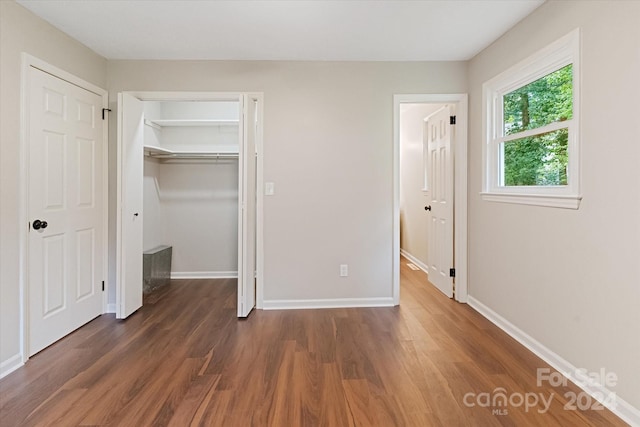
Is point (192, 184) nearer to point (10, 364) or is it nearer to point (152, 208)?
point (152, 208)

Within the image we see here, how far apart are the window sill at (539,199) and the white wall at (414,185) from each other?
5.67 ft

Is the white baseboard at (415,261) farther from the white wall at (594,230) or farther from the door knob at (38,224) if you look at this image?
the door knob at (38,224)

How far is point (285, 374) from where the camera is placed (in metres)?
2.14

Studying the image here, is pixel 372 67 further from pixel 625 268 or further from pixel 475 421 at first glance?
pixel 475 421

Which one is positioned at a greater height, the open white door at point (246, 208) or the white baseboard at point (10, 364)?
the open white door at point (246, 208)

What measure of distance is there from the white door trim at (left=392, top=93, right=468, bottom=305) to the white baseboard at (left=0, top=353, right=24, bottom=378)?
299 cm

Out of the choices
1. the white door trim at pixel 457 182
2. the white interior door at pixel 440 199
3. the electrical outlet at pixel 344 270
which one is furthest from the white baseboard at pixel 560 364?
the electrical outlet at pixel 344 270

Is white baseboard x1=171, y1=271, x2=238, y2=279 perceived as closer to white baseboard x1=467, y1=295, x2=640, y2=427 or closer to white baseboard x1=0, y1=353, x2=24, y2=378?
white baseboard x1=0, y1=353, x2=24, y2=378

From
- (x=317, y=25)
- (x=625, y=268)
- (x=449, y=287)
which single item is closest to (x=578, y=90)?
(x=625, y=268)

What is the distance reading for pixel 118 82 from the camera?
3.27 m

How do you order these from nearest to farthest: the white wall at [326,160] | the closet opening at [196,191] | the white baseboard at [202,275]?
the white wall at [326,160], the closet opening at [196,191], the white baseboard at [202,275]

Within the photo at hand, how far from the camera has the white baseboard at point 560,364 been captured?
169cm

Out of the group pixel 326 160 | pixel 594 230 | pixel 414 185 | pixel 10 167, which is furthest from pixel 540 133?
pixel 10 167

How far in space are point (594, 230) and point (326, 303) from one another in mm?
2257
